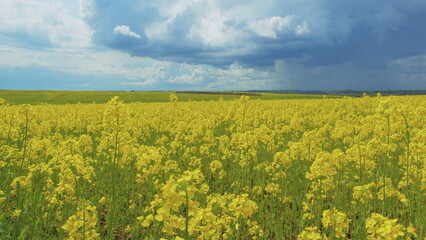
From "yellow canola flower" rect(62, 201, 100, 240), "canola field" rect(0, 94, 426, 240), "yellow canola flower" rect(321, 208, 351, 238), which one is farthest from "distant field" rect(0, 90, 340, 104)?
"yellow canola flower" rect(321, 208, 351, 238)

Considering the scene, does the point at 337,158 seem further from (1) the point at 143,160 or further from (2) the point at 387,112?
(1) the point at 143,160

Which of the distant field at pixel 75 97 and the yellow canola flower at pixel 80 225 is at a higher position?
the distant field at pixel 75 97

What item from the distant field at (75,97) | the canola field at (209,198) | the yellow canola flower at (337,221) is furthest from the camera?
the distant field at (75,97)

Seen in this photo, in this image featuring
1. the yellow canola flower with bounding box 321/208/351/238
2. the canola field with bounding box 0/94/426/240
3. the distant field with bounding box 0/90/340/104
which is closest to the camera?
the canola field with bounding box 0/94/426/240

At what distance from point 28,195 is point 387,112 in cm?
684

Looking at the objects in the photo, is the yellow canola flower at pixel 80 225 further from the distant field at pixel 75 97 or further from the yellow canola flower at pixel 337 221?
the distant field at pixel 75 97

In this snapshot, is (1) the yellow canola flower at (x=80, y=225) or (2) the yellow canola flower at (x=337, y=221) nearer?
(1) the yellow canola flower at (x=80, y=225)

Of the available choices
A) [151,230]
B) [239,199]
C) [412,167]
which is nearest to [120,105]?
[151,230]

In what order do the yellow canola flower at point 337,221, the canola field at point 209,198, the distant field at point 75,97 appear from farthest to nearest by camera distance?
the distant field at point 75,97, the yellow canola flower at point 337,221, the canola field at point 209,198

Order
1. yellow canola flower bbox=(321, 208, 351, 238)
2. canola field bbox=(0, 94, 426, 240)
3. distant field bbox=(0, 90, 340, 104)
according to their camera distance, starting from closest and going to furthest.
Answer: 1. canola field bbox=(0, 94, 426, 240)
2. yellow canola flower bbox=(321, 208, 351, 238)
3. distant field bbox=(0, 90, 340, 104)

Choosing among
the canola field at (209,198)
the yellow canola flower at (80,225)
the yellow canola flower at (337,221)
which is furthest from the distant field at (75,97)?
the yellow canola flower at (337,221)

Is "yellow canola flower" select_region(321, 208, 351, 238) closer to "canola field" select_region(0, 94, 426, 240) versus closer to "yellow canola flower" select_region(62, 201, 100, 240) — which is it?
"canola field" select_region(0, 94, 426, 240)

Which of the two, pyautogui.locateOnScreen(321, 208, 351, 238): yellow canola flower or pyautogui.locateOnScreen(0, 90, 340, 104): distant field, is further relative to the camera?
pyautogui.locateOnScreen(0, 90, 340, 104): distant field

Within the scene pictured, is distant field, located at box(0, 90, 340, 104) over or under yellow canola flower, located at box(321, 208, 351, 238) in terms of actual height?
over
